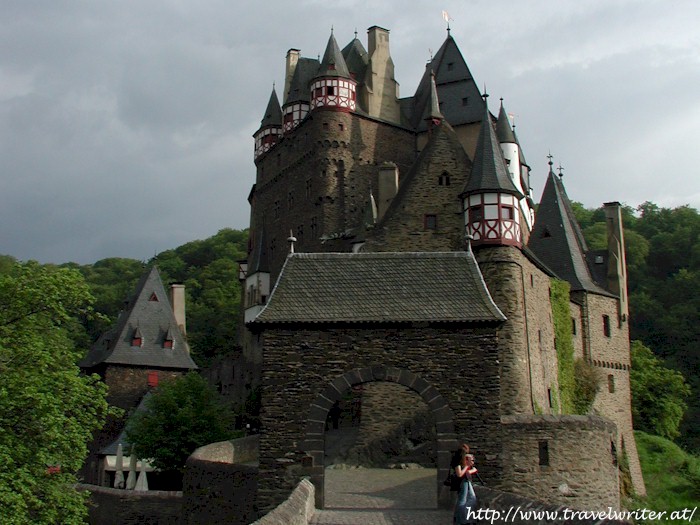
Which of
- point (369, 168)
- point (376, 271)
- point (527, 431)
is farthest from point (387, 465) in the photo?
point (369, 168)

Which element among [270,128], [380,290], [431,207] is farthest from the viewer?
[270,128]

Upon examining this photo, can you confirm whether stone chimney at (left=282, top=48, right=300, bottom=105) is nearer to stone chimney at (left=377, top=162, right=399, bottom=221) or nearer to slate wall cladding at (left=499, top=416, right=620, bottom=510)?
stone chimney at (left=377, top=162, right=399, bottom=221)

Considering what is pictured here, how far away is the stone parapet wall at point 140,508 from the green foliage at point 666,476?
633 inches

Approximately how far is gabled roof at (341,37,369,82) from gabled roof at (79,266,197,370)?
17.0 metres

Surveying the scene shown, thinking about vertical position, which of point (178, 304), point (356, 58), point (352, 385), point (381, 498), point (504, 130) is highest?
point (356, 58)

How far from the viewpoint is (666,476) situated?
4000 centimetres

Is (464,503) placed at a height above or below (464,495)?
below

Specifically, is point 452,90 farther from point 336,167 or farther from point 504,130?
point 336,167

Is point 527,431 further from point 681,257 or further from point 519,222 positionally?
point 681,257

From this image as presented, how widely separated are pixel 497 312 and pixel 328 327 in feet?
12.2

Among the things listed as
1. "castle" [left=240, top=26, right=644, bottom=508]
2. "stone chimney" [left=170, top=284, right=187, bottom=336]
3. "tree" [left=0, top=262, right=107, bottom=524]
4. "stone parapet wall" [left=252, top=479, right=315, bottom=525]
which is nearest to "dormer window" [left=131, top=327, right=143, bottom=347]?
"castle" [left=240, top=26, right=644, bottom=508]

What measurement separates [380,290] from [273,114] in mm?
39921

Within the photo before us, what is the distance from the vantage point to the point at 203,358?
232 ft

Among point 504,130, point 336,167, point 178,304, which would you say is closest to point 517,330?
point 504,130
